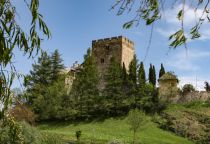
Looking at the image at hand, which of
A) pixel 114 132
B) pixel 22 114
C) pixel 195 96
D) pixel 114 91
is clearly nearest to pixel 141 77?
pixel 114 91

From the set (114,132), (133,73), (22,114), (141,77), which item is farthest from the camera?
(133,73)

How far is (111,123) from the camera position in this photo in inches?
1855

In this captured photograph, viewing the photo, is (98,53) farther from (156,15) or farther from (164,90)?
(156,15)

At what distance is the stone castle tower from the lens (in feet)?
197

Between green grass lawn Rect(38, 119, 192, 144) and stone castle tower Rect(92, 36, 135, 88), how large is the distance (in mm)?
12912

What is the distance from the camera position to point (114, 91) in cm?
5072

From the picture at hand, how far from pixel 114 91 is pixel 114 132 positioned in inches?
331

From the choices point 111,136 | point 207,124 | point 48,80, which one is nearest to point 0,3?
point 111,136

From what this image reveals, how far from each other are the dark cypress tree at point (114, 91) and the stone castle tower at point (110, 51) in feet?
24.3

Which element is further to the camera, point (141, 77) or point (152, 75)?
point (152, 75)

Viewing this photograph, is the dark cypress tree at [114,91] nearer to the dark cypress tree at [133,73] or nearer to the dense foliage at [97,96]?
the dense foliage at [97,96]

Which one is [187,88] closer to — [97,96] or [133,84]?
[133,84]

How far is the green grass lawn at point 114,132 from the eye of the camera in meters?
39.1

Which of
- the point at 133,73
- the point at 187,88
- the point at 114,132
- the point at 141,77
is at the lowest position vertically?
the point at 114,132
